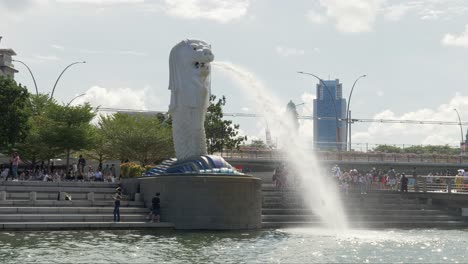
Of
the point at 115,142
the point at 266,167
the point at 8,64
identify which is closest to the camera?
the point at 115,142

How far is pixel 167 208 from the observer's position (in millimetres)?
30016

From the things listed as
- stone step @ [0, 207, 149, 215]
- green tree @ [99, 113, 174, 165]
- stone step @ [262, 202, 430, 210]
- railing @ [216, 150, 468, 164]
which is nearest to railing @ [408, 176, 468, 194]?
stone step @ [262, 202, 430, 210]

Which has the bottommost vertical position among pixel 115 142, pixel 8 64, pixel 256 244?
pixel 256 244

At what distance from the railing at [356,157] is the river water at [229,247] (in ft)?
124

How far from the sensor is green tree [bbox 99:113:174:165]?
50719 millimetres

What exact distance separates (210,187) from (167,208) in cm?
203

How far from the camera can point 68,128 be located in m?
46.3

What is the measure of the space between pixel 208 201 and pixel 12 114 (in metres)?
18.5

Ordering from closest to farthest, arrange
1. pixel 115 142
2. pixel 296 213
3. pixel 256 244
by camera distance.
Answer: pixel 256 244 < pixel 296 213 < pixel 115 142

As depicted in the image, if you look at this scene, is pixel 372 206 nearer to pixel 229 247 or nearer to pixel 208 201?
pixel 208 201

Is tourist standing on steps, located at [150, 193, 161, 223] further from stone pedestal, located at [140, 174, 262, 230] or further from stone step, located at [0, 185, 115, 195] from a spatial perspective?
stone step, located at [0, 185, 115, 195]

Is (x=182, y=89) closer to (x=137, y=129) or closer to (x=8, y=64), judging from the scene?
(x=137, y=129)

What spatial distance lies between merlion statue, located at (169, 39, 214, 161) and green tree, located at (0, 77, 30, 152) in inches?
594

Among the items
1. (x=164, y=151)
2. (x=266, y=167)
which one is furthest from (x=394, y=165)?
(x=164, y=151)
